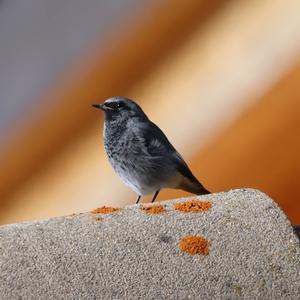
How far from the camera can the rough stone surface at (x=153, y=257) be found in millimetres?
2760

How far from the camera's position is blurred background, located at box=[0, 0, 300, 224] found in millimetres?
11641

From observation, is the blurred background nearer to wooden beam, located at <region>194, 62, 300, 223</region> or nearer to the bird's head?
wooden beam, located at <region>194, 62, 300, 223</region>

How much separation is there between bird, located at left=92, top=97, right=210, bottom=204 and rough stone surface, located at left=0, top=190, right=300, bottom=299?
10.8 ft

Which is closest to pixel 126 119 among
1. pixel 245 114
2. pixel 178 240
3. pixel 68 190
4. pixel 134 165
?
pixel 134 165

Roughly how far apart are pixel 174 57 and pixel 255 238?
9805 mm

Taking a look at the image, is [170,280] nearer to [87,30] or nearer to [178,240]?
[178,240]

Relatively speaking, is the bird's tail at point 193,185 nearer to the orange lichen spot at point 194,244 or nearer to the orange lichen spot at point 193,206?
the orange lichen spot at point 193,206

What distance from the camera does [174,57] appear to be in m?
12.6

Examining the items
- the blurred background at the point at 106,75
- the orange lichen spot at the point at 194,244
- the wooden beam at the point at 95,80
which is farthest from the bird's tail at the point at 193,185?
the wooden beam at the point at 95,80

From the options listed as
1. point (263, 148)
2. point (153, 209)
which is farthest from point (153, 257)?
point (263, 148)

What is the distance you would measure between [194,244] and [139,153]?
3546mm

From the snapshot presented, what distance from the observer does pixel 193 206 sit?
3109mm

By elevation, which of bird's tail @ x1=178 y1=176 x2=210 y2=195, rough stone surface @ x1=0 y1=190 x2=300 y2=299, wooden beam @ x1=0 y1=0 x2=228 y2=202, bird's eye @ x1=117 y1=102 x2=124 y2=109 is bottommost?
wooden beam @ x1=0 y1=0 x2=228 y2=202

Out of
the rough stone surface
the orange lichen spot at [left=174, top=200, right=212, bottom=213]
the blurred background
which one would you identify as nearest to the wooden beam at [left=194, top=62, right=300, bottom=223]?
the blurred background
